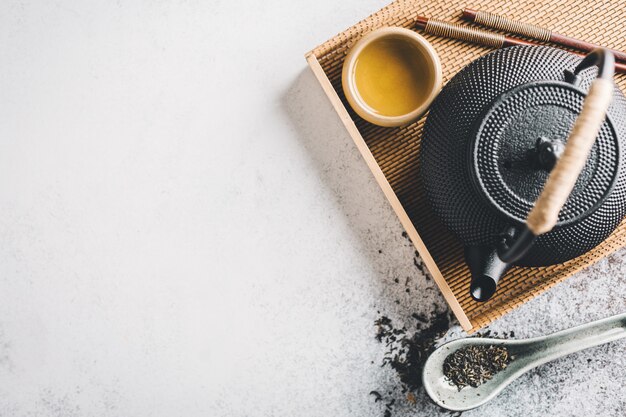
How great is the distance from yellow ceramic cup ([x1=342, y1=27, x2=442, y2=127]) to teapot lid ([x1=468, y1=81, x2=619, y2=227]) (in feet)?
0.76

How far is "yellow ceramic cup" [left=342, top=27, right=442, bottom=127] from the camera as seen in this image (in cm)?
105

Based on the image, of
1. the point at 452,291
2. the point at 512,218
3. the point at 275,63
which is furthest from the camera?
the point at 275,63

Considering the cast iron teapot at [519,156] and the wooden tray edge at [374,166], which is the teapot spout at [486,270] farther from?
the wooden tray edge at [374,166]

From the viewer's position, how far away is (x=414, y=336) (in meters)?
1.25

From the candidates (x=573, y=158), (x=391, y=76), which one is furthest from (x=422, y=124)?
(x=573, y=158)

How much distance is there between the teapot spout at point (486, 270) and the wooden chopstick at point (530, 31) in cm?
47

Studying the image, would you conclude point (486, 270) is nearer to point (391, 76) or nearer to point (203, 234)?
point (391, 76)

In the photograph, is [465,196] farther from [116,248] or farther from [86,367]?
[86,367]

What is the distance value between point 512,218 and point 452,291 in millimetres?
333

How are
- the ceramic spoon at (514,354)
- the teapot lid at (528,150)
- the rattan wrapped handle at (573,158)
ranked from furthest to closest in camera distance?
the ceramic spoon at (514,354), the teapot lid at (528,150), the rattan wrapped handle at (573,158)

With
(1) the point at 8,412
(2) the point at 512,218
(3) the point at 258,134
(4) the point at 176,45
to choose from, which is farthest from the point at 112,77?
(2) the point at 512,218

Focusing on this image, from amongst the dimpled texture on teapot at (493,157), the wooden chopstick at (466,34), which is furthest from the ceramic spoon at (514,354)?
the wooden chopstick at (466,34)

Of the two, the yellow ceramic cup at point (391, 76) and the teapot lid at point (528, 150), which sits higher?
the yellow ceramic cup at point (391, 76)

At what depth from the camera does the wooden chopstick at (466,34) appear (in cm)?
110
